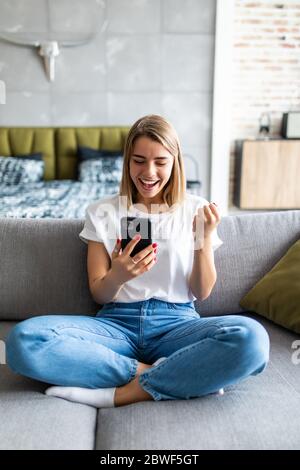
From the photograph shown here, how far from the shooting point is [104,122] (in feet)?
12.9

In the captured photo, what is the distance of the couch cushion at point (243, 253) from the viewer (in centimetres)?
152

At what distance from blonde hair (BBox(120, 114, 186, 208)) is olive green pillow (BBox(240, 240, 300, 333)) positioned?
419 mm

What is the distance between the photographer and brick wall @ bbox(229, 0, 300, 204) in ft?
13.0

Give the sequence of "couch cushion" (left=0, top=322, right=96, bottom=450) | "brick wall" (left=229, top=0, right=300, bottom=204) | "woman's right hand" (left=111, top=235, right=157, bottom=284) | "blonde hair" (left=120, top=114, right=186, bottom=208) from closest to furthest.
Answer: "couch cushion" (left=0, top=322, right=96, bottom=450) → "woman's right hand" (left=111, top=235, right=157, bottom=284) → "blonde hair" (left=120, top=114, right=186, bottom=208) → "brick wall" (left=229, top=0, right=300, bottom=204)

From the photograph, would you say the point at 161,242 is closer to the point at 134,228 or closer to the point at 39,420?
the point at 134,228

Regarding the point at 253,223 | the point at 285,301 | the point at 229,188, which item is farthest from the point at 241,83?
the point at 285,301

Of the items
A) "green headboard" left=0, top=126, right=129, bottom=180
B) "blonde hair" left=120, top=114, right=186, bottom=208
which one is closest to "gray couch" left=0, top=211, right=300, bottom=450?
"blonde hair" left=120, top=114, right=186, bottom=208

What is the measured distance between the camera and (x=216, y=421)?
99 cm

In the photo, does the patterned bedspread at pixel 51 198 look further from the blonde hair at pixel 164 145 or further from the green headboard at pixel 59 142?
the blonde hair at pixel 164 145

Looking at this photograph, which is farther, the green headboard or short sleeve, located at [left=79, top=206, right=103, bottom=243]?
the green headboard

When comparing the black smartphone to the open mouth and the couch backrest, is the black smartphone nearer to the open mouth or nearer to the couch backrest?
the open mouth

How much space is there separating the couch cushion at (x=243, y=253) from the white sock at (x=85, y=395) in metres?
0.52

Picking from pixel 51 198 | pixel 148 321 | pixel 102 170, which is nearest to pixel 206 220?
pixel 148 321
